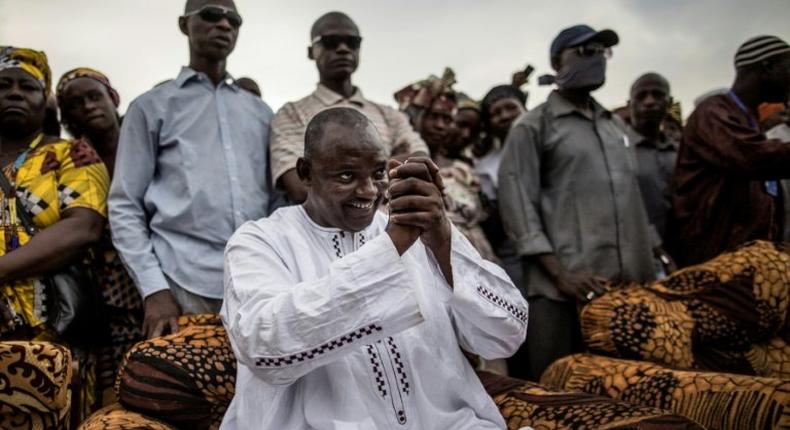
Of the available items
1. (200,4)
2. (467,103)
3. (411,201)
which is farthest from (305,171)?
(467,103)

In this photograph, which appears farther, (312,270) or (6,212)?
(6,212)

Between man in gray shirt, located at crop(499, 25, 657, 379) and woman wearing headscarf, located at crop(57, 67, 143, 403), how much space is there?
227 cm

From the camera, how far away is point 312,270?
2.58 m

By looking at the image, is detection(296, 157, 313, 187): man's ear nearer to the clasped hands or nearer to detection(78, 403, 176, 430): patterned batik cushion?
the clasped hands

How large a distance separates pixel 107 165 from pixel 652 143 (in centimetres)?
414

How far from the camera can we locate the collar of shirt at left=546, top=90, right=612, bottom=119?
4520 millimetres

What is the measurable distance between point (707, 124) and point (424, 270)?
2.78 m

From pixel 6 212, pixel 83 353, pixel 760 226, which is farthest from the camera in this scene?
pixel 760 226

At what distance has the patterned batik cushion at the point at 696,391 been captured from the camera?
270 centimetres

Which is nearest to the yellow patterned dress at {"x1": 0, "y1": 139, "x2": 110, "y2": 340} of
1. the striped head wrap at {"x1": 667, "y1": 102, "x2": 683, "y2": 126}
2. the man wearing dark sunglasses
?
the man wearing dark sunglasses

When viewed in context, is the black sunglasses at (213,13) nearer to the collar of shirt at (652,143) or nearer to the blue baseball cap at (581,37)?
the blue baseball cap at (581,37)

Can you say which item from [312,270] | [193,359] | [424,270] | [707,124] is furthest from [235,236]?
[707,124]

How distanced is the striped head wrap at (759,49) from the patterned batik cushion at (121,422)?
13.9 feet

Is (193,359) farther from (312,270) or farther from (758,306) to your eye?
(758,306)
